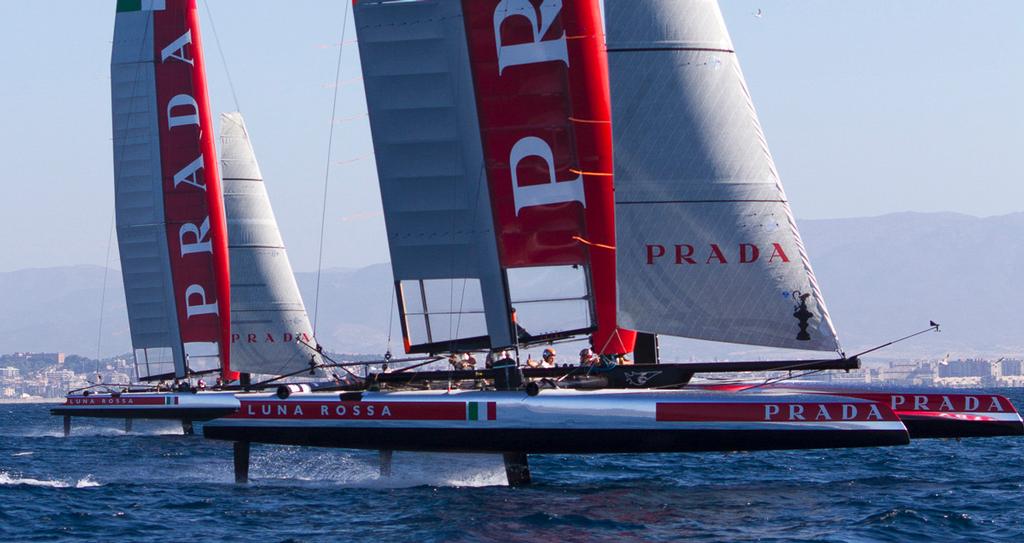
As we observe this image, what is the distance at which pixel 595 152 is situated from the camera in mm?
23938

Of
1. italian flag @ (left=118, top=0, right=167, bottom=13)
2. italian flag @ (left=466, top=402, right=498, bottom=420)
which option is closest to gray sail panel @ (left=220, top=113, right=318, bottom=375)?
italian flag @ (left=118, top=0, right=167, bottom=13)

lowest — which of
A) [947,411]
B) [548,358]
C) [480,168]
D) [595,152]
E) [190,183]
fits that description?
[947,411]

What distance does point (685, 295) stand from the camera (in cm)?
2242

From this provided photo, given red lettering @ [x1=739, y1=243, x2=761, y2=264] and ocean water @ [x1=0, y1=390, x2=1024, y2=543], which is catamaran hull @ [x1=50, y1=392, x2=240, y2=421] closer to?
ocean water @ [x1=0, y1=390, x2=1024, y2=543]

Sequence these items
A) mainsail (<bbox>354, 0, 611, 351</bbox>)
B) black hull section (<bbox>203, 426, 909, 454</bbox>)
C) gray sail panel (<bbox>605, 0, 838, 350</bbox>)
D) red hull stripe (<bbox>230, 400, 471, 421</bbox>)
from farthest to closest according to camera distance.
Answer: mainsail (<bbox>354, 0, 611, 351</bbox>) < red hull stripe (<bbox>230, 400, 471, 421</bbox>) < gray sail panel (<bbox>605, 0, 838, 350</bbox>) < black hull section (<bbox>203, 426, 909, 454</bbox>)

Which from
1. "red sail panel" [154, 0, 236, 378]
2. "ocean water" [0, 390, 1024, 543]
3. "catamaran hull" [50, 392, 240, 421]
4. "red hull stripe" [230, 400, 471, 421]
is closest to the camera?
"ocean water" [0, 390, 1024, 543]

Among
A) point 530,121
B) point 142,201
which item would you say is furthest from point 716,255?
point 142,201

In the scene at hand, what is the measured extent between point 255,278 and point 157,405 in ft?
15.7

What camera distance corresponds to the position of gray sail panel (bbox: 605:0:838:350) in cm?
2208

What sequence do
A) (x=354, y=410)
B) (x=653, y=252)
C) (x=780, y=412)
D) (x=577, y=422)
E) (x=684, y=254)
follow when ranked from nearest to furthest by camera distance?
(x=780, y=412) → (x=577, y=422) → (x=684, y=254) → (x=653, y=252) → (x=354, y=410)

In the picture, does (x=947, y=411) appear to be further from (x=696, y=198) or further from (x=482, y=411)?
(x=482, y=411)

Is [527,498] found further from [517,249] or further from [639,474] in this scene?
[639,474]

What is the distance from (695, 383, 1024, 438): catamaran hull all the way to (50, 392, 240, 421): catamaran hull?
19.3 meters

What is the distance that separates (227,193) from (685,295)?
83.8ft
